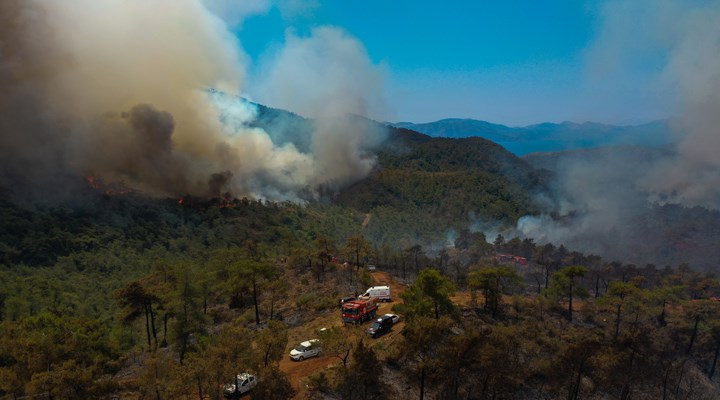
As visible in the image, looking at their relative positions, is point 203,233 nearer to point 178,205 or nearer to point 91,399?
point 178,205

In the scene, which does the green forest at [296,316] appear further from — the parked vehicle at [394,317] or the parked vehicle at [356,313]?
the parked vehicle at [356,313]

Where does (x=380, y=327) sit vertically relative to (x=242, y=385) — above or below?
below

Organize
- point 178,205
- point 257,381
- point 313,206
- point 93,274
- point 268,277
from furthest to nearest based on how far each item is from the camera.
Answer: point 313,206 < point 178,205 < point 93,274 < point 268,277 < point 257,381

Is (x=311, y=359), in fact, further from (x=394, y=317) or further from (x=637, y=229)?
(x=637, y=229)

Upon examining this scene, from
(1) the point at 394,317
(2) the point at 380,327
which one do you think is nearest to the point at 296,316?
(1) the point at 394,317

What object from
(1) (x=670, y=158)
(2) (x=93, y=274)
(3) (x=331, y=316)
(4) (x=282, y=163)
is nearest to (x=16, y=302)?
Answer: (2) (x=93, y=274)

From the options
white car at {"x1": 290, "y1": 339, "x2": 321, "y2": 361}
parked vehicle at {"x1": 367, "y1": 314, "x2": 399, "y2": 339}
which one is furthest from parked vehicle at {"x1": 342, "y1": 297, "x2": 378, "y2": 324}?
white car at {"x1": 290, "y1": 339, "x2": 321, "y2": 361}

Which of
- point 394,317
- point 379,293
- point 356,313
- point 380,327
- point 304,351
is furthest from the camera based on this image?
point 379,293

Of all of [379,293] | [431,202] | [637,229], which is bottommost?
[637,229]
